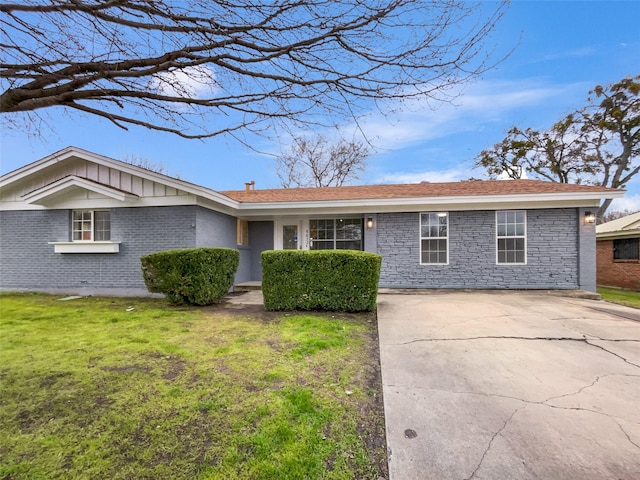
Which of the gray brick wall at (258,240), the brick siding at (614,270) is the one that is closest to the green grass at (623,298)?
the brick siding at (614,270)

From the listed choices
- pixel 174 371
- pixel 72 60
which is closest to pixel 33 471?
pixel 174 371

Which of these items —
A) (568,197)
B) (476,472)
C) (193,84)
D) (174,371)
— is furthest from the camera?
(568,197)

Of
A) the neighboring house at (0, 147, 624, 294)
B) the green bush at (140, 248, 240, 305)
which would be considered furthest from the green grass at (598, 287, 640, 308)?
the green bush at (140, 248, 240, 305)

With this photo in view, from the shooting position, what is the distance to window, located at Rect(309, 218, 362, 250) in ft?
34.5

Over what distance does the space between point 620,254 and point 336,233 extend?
1284 cm

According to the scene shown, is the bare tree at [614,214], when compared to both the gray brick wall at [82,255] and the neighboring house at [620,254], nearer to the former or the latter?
the neighboring house at [620,254]

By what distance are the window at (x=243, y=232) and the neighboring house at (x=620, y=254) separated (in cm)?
1529

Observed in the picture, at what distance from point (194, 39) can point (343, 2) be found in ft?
4.42

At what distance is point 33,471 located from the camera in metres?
1.88

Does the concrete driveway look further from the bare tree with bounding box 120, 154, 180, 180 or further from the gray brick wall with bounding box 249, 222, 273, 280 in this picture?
the bare tree with bounding box 120, 154, 180, 180

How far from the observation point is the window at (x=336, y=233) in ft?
34.5

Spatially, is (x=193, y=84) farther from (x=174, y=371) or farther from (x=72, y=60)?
(x=174, y=371)

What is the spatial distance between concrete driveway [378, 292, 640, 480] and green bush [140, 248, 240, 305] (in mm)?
3964

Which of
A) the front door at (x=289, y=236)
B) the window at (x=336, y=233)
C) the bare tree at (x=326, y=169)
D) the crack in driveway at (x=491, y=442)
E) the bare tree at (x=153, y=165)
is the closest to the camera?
the crack in driveway at (x=491, y=442)
